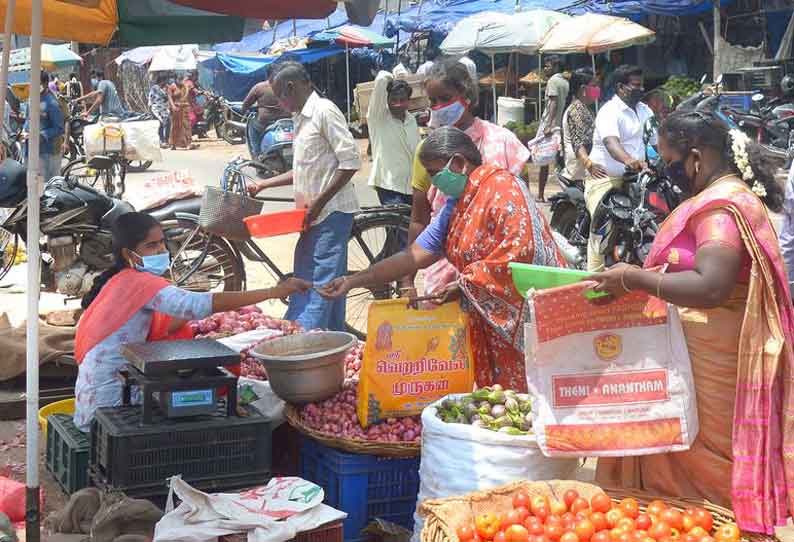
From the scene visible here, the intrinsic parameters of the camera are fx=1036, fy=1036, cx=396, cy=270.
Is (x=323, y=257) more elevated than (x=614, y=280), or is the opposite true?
(x=614, y=280)

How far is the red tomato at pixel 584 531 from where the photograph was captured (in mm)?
3256

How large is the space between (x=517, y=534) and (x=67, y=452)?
87.2 inches

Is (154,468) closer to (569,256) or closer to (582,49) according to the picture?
(569,256)

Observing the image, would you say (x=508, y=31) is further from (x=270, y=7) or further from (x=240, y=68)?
(x=270, y=7)

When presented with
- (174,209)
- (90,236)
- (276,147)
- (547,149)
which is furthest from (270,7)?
(276,147)

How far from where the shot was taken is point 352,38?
26.3 meters

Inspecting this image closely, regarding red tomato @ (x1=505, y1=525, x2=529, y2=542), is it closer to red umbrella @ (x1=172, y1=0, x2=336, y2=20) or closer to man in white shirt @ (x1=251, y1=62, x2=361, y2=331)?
red umbrella @ (x1=172, y1=0, x2=336, y2=20)

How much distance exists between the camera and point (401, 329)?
4.25 m

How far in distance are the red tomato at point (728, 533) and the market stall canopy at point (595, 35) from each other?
46.8 ft

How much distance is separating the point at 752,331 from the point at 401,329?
146cm

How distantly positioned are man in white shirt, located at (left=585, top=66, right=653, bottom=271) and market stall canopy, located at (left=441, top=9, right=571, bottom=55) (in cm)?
1073

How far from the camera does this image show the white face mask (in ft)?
19.0

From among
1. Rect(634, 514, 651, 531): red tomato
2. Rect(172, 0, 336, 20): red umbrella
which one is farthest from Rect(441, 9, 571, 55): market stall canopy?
Rect(634, 514, 651, 531): red tomato

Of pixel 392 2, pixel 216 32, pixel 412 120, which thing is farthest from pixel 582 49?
pixel 392 2
